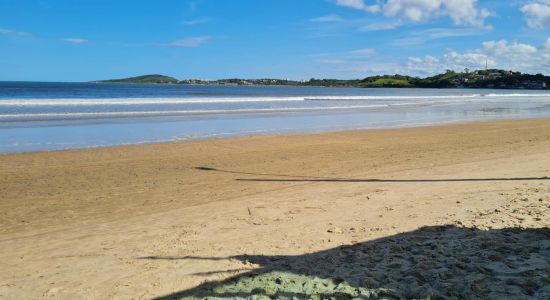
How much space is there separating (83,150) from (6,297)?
10.1 meters

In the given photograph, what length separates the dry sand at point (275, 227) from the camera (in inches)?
169

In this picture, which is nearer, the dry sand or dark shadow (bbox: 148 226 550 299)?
dark shadow (bbox: 148 226 550 299)

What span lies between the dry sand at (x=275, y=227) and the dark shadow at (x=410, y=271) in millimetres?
19

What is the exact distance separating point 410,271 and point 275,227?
2194 millimetres

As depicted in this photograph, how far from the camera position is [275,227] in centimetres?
618

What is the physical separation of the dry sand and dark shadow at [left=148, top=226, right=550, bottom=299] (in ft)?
0.06

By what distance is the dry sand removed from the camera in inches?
169

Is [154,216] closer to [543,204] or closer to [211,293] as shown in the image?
[211,293]

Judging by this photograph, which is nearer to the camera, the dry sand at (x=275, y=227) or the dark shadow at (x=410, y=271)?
the dark shadow at (x=410, y=271)

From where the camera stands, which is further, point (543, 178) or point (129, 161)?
point (129, 161)

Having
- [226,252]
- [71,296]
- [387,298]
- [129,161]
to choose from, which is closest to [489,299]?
[387,298]

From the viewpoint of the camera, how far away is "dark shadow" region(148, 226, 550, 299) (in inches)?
155

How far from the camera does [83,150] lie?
45.0 feet

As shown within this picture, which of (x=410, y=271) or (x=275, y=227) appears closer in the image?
(x=410, y=271)
